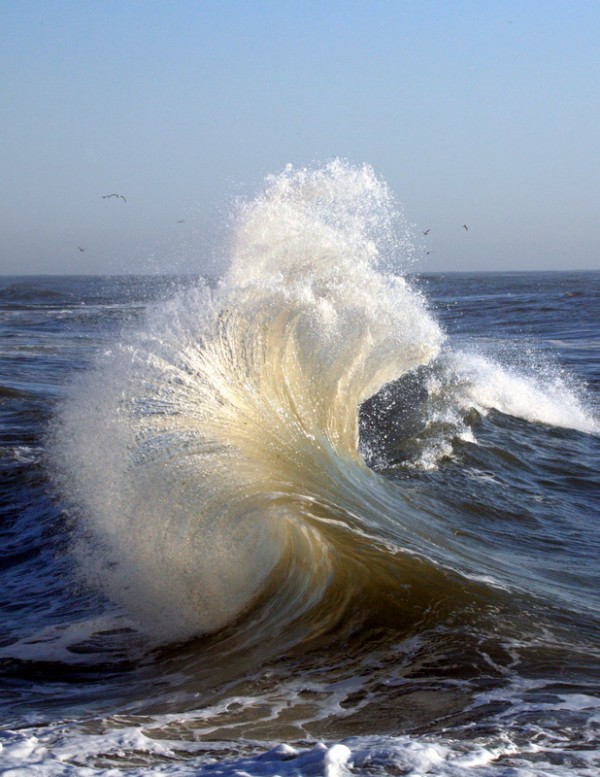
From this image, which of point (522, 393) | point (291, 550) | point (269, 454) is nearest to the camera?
point (291, 550)

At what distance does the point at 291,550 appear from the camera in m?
6.35

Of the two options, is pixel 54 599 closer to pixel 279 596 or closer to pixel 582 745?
pixel 279 596

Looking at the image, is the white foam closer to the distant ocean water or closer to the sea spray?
the distant ocean water

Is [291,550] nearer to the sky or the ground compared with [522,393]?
nearer to the ground

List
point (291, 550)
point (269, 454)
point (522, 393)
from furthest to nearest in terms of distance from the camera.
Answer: point (522, 393)
point (269, 454)
point (291, 550)

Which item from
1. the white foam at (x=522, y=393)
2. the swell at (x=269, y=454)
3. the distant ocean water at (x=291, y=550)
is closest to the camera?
the distant ocean water at (x=291, y=550)

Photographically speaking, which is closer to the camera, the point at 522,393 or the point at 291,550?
the point at 291,550

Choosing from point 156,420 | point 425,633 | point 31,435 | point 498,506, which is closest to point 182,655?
point 425,633

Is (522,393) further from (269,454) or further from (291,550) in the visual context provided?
(291,550)

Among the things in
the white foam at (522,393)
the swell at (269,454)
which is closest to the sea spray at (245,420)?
the swell at (269,454)

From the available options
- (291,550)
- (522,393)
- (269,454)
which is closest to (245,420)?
(269,454)

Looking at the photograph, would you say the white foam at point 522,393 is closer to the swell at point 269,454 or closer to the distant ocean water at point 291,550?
the distant ocean water at point 291,550

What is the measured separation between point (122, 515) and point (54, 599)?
2.45 ft

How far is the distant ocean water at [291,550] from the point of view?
3865 mm
